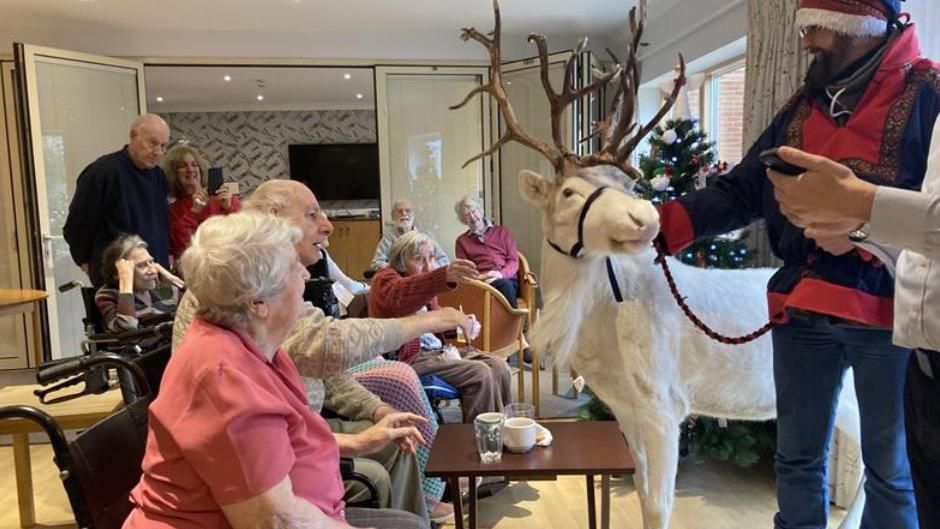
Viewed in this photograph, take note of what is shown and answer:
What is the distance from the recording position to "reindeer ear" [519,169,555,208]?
190cm

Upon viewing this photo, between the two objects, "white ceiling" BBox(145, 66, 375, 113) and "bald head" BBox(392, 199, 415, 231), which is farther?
"white ceiling" BBox(145, 66, 375, 113)

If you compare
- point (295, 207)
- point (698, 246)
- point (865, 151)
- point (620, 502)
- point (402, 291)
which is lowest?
point (620, 502)

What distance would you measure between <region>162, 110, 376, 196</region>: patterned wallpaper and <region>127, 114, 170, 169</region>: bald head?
22.7 ft

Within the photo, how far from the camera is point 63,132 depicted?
483cm

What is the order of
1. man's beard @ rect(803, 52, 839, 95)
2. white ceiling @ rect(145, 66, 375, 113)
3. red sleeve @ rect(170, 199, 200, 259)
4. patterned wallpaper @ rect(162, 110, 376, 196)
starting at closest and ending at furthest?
man's beard @ rect(803, 52, 839, 95), red sleeve @ rect(170, 199, 200, 259), white ceiling @ rect(145, 66, 375, 113), patterned wallpaper @ rect(162, 110, 376, 196)

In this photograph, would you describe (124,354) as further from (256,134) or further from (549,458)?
(256,134)

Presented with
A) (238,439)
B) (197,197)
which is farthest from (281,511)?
(197,197)

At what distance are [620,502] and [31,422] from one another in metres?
2.25

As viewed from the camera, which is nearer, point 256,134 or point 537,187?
point 537,187

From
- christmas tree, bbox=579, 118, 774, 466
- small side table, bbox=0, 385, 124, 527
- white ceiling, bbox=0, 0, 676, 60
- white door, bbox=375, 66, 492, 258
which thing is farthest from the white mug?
white door, bbox=375, 66, 492, 258

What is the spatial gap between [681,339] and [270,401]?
1.32 meters

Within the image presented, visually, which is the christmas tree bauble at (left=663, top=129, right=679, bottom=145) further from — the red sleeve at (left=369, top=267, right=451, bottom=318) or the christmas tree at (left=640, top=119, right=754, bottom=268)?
the red sleeve at (left=369, top=267, right=451, bottom=318)

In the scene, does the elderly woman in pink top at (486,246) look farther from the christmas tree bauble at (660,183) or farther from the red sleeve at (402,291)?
the red sleeve at (402,291)

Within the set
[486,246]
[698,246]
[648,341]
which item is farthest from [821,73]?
[486,246]
